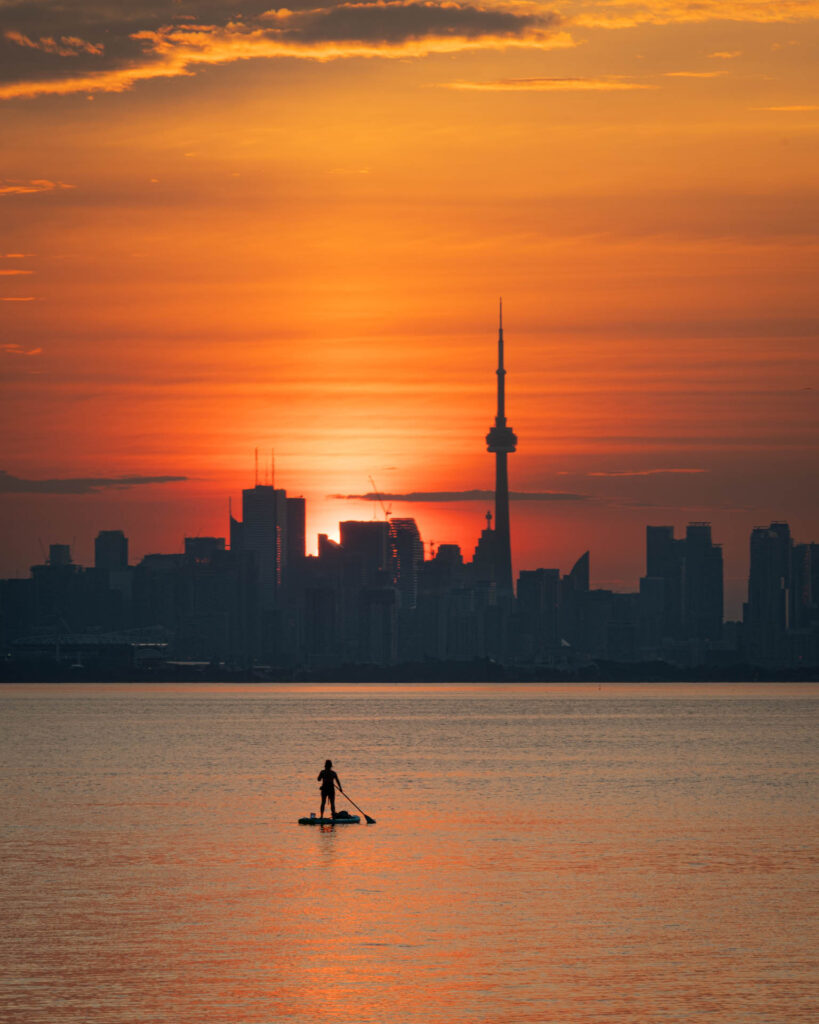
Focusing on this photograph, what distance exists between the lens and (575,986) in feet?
127

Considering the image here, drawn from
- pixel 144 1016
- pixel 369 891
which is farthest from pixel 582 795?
pixel 144 1016

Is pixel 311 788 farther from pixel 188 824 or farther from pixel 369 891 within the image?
pixel 369 891

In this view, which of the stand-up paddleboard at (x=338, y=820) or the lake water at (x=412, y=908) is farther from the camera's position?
the stand-up paddleboard at (x=338, y=820)

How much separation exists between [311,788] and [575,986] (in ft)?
236

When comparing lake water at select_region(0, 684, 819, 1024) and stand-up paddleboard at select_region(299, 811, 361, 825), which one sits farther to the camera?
stand-up paddleboard at select_region(299, 811, 361, 825)

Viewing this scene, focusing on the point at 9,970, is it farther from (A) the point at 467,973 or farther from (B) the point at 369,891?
(B) the point at 369,891

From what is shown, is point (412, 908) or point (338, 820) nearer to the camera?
point (412, 908)

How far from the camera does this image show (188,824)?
80.1 metres

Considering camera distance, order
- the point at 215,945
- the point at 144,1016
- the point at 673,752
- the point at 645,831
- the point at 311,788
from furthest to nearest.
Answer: the point at 673,752 → the point at 311,788 → the point at 645,831 → the point at 215,945 → the point at 144,1016

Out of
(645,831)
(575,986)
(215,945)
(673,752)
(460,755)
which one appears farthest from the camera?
(673,752)

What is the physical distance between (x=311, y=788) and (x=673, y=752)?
70.6 meters

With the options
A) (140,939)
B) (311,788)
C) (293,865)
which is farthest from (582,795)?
(140,939)

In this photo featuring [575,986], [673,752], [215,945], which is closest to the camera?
[575,986]

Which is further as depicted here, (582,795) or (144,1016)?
(582,795)
